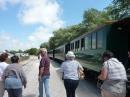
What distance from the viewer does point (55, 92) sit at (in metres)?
15.6

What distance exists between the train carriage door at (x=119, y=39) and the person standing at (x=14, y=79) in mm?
6275

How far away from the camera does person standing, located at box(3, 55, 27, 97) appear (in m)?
9.24

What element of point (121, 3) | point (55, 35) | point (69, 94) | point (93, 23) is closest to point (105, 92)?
point (69, 94)

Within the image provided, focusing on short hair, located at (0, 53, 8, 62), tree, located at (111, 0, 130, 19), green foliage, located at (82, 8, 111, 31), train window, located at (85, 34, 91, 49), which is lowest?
short hair, located at (0, 53, 8, 62)

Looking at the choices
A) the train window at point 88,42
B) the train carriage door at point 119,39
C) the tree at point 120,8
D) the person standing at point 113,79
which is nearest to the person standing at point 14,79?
the person standing at point 113,79

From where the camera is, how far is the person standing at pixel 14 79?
9242 mm

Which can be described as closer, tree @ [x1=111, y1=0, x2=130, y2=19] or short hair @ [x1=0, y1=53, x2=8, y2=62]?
short hair @ [x1=0, y1=53, x2=8, y2=62]

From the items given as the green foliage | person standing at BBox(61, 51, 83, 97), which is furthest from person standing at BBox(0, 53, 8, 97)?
the green foliage

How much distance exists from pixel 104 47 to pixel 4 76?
693 cm


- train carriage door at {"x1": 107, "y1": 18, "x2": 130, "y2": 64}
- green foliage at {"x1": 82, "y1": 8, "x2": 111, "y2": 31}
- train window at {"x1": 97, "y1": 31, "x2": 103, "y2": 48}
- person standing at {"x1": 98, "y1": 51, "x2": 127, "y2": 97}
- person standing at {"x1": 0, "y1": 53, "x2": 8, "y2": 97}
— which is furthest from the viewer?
green foliage at {"x1": 82, "y1": 8, "x2": 111, "y2": 31}

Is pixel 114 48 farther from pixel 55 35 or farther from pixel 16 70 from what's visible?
pixel 55 35

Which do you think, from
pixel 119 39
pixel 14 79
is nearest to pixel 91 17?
pixel 119 39

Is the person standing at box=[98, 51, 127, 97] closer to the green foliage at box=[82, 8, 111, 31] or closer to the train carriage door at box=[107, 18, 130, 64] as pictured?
the train carriage door at box=[107, 18, 130, 64]

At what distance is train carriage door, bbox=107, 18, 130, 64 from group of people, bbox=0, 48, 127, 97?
12.5 ft
